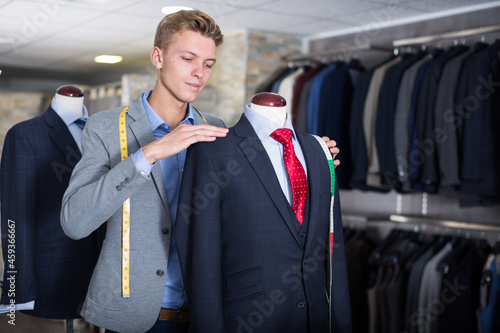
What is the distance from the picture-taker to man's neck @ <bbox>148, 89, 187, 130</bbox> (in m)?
1.74

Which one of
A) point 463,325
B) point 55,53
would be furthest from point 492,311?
point 55,53

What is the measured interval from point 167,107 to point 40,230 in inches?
39.4

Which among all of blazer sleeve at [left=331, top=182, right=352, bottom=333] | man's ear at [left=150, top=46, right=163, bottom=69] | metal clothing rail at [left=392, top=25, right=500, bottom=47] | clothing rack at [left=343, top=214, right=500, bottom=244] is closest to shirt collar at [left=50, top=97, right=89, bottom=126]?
man's ear at [left=150, top=46, right=163, bottom=69]

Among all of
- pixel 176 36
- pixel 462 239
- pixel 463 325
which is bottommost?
pixel 463 325

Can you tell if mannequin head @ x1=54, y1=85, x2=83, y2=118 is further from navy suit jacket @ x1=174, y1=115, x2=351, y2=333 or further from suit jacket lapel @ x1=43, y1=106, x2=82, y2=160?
navy suit jacket @ x1=174, y1=115, x2=351, y2=333

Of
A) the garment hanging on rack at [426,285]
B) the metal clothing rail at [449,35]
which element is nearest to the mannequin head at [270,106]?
the garment hanging on rack at [426,285]

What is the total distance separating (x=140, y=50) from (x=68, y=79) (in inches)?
68.6

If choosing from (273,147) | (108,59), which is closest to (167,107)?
(273,147)

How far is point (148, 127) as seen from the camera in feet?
5.57

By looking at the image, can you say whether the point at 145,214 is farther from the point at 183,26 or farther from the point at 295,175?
the point at 183,26

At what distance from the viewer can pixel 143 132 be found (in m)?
1.69

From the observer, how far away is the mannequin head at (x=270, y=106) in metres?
1.72

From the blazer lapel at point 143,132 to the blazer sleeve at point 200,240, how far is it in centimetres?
7

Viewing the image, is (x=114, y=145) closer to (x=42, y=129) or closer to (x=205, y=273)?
(x=205, y=273)
